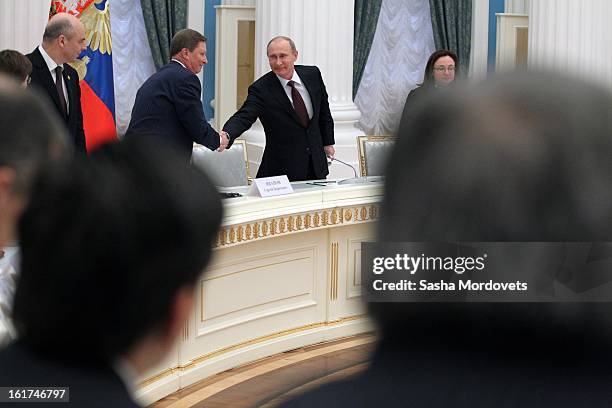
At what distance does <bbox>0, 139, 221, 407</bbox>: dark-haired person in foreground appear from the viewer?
0.87 m

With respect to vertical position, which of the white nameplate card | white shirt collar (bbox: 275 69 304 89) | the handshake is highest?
white shirt collar (bbox: 275 69 304 89)

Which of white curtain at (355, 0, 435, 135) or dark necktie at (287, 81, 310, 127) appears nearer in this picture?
dark necktie at (287, 81, 310, 127)

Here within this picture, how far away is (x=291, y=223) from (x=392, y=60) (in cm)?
732

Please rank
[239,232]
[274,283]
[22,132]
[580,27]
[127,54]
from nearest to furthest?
[22,132], [239,232], [274,283], [580,27], [127,54]


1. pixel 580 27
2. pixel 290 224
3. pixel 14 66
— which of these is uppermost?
pixel 580 27

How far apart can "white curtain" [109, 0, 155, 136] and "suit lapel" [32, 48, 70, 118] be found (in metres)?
5.12

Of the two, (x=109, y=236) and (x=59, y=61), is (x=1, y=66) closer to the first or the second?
(x=59, y=61)

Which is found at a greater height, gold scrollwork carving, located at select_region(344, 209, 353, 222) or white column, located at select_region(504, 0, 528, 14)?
white column, located at select_region(504, 0, 528, 14)

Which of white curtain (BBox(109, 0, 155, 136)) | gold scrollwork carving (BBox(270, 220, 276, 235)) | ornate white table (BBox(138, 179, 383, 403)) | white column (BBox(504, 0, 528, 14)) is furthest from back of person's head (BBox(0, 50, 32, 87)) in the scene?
white column (BBox(504, 0, 528, 14))

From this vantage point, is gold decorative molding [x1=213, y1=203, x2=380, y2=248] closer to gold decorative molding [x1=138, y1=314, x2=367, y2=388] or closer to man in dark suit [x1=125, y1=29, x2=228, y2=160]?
gold decorative molding [x1=138, y1=314, x2=367, y2=388]

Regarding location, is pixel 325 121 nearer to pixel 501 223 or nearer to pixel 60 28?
pixel 60 28

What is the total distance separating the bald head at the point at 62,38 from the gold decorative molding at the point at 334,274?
1.77 meters

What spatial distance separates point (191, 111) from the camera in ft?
20.1

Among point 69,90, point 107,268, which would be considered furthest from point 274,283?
point 107,268
